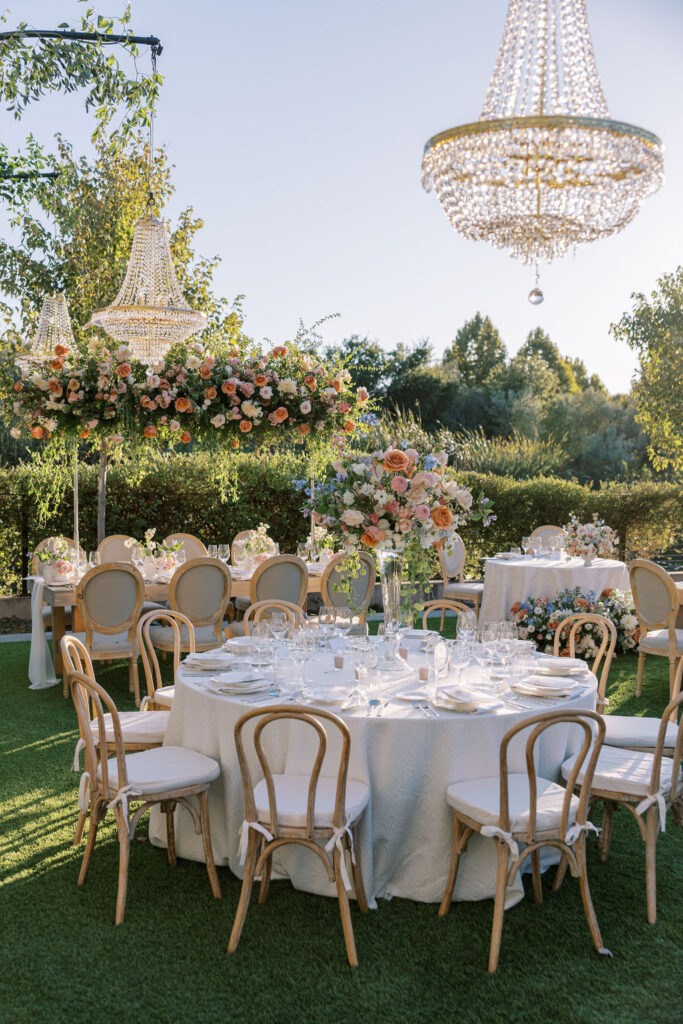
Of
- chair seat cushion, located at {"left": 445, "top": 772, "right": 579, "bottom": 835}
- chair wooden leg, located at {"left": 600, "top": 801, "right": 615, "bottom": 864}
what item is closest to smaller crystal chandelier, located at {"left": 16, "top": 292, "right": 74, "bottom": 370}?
chair seat cushion, located at {"left": 445, "top": 772, "right": 579, "bottom": 835}

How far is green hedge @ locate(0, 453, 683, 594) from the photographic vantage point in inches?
406

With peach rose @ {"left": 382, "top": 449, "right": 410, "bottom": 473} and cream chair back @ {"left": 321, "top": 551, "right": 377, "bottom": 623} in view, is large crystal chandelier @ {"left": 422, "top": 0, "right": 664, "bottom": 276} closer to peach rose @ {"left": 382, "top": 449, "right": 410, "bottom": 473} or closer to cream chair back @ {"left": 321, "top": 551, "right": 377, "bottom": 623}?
peach rose @ {"left": 382, "top": 449, "right": 410, "bottom": 473}

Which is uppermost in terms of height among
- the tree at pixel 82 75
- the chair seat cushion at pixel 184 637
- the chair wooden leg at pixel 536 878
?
the tree at pixel 82 75

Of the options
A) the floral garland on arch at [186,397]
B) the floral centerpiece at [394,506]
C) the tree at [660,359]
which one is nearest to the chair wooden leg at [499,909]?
the floral centerpiece at [394,506]

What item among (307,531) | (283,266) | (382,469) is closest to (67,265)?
(307,531)

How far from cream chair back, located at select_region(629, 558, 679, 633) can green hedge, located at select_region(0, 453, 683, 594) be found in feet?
14.7

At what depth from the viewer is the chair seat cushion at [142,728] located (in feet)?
13.9

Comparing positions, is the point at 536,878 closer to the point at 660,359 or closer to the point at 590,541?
the point at 590,541

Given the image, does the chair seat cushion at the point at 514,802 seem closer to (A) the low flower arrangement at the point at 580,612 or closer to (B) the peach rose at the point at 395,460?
(B) the peach rose at the point at 395,460

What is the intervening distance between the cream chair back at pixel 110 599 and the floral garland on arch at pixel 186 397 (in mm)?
Result: 1969

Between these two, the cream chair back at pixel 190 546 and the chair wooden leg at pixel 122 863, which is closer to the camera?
the chair wooden leg at pixel 122 863

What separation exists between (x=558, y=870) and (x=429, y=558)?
5.21 feet

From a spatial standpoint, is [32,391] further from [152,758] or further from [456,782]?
[456,782]

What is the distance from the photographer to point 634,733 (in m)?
4.24
